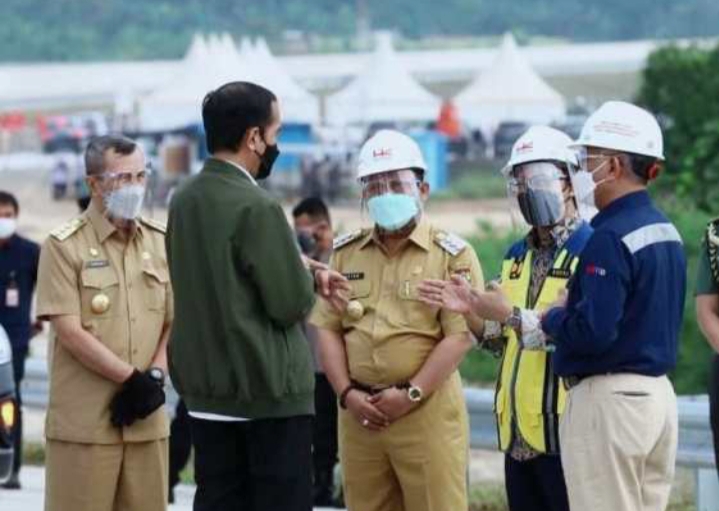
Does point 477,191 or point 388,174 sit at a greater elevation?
point 477,191

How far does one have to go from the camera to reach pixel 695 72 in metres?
40.9

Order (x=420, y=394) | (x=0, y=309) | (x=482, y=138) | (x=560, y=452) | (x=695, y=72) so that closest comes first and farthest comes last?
1. (x=560, y=452)
2. (x=420, y=394)
3. (x=0, y=309)
4. (x=695, y=72)
5. (x=482, y=138)

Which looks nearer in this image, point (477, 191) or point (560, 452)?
point (560, 452)

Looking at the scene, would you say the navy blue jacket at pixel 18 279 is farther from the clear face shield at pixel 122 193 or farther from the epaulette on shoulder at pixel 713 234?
the epaulette on shoulder at pixel 713 234

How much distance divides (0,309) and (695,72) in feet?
99.0

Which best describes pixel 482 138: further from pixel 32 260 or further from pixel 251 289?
pixel 251 289

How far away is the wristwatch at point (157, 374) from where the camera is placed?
830 cm

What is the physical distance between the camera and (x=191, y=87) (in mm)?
53094

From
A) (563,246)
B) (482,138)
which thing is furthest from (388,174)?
(482,138)

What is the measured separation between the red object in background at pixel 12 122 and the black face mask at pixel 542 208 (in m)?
63.2

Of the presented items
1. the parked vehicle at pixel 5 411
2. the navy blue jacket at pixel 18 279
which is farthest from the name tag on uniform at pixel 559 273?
the navy blue jacket at pixel 18 279

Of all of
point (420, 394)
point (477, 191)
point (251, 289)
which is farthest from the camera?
point (477, 191)

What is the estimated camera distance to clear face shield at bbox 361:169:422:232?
26.9 feet

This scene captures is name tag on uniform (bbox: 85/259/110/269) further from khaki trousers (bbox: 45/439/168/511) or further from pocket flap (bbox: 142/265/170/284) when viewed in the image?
khaki trousers (bbox: 45/439/168/511)
